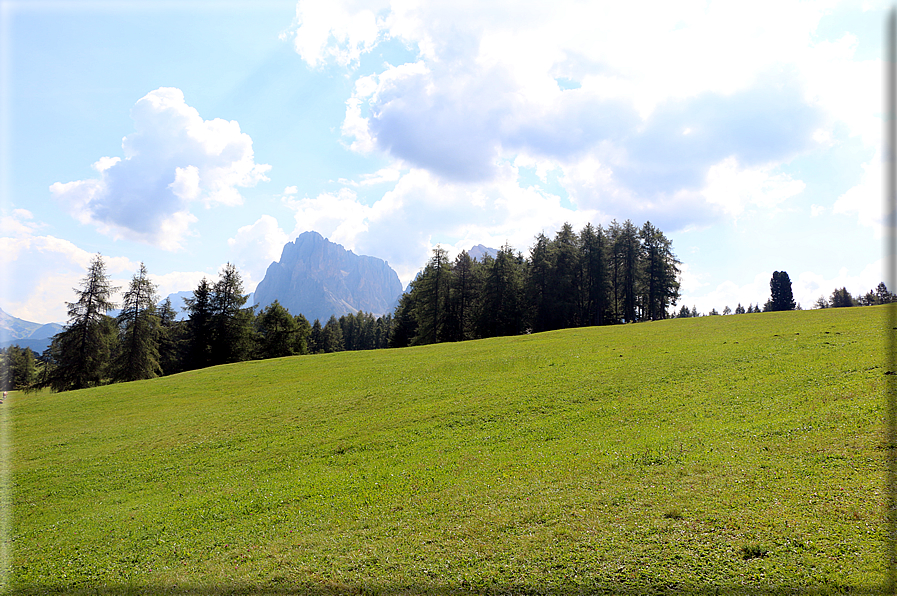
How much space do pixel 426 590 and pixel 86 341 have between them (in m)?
61.3

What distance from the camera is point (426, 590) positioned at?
748 cm

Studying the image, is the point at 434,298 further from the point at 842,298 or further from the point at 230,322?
the point at 842,298

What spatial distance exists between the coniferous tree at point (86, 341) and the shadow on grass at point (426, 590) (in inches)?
2076

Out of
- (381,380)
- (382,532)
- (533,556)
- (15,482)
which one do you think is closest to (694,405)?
(533,556)

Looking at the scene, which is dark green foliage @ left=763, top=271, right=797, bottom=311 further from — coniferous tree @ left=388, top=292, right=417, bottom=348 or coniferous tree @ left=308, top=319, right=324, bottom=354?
coniferous tree @ left=308, top=319, right=324, bottom=354

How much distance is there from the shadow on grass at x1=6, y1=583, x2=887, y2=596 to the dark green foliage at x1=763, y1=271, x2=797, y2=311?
5681 inches

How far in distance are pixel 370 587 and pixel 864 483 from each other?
37.6 feet

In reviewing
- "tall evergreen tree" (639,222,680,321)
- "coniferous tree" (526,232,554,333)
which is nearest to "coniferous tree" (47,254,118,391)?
"coniferous tree" (526,232,554,333)

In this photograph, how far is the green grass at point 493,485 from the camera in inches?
303

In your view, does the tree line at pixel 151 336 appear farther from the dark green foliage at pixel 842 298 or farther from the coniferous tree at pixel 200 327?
the dark green foliage at pixel 842 298

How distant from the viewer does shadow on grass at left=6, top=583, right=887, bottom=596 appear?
648 cm

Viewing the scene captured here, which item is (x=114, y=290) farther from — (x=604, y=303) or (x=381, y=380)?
(x=604, y=303)

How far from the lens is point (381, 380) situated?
26984 millimetres

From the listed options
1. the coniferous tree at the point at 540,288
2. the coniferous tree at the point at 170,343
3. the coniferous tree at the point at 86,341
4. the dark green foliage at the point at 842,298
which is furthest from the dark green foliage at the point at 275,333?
the dark green foliage at the point at 842,298
